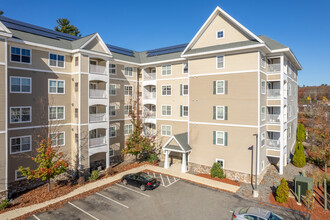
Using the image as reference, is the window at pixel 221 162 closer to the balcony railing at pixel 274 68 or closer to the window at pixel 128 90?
the balcony railing at pixel 274 68

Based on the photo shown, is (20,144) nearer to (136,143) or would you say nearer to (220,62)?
(136,143)

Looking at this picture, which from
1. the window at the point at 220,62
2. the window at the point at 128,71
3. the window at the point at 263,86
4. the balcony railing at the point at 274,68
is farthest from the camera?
the window at the point at 128,71

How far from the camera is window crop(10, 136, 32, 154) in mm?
18953

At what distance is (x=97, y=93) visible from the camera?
2431 cm

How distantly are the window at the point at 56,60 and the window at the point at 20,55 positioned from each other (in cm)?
207

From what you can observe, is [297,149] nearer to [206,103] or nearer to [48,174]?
[206,103]

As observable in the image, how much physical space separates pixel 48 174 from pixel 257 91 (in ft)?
68.4

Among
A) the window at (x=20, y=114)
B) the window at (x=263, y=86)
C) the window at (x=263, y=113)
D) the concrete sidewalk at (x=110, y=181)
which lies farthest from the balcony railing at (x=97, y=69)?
the window at (x=263, y=113)

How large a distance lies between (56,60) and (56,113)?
5.76m

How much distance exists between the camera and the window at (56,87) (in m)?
21.7

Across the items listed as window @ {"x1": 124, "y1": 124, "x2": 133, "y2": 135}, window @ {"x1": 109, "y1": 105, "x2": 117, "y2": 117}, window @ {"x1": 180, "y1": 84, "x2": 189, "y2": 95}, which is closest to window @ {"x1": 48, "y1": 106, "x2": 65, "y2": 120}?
window @ {"x1": 109, "y1": 105, "x2": 117, "y2": 117}

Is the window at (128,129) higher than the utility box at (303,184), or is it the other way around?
the window at (128,129)

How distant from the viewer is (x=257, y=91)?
2036cm

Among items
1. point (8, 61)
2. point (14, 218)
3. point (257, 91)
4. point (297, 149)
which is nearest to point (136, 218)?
point (14, 218)
